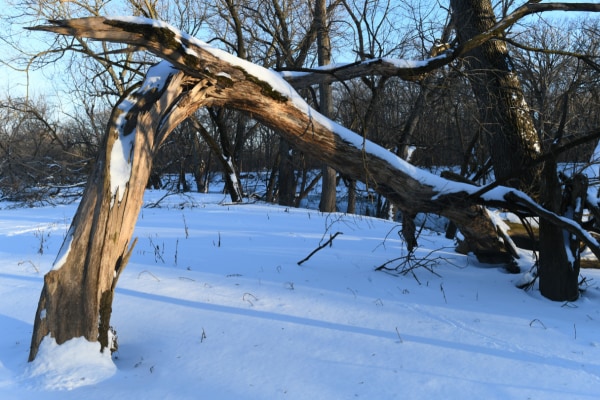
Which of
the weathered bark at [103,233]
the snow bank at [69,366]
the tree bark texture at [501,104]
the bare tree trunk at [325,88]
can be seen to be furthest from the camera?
the bare tree trunk at [325,88]

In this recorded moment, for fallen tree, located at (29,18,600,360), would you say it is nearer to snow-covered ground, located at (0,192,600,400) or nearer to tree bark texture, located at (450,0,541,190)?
snow-covered ground, located at (0,192,600,400)

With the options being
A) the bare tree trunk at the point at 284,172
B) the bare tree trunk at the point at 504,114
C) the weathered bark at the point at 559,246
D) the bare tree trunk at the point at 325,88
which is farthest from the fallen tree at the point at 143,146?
the bare tree trunk at the point at 284,172

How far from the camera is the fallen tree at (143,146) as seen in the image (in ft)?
9.23

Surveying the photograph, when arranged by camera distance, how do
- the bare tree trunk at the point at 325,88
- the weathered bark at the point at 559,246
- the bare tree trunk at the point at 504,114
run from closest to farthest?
the weathered bark at the point at 559,246
the bare tree trunk at the point at 504,114
the bare tree trunk at the point at 325,88

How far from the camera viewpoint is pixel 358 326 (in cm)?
338

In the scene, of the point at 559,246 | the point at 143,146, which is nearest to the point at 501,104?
the point at 559,246

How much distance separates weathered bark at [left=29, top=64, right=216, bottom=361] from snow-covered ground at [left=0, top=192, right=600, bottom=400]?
6.5 inches

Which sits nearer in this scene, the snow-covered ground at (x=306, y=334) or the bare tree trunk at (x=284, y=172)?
the snow-covered ground at (x=306, y=334)

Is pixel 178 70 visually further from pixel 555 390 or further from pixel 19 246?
pixel 19 246

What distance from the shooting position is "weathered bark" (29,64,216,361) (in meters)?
2.79

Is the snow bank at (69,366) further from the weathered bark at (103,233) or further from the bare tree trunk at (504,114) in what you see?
the bare tree trunk at (504,114)

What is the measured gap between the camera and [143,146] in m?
3.14

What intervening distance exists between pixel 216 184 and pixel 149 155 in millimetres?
31885

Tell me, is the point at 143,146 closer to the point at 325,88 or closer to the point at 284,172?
the point at 325,88
